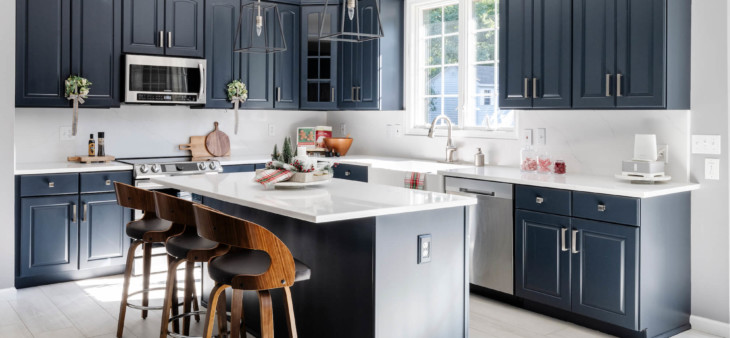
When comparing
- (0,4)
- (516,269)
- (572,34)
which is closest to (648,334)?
(516,269)

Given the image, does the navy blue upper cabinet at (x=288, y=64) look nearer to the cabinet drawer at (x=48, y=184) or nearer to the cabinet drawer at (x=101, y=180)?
the cabinet drawer at (x=101, y=180)

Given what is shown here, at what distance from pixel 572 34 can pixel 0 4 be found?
375 centimetres

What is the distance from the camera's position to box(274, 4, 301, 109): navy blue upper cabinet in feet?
20.1

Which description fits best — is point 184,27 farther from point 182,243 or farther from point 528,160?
point 528,160

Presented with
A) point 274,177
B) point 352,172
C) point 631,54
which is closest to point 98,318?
point 274,177

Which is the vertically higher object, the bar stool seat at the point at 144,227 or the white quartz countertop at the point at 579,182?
the white quartz countertop at the point at 579,182

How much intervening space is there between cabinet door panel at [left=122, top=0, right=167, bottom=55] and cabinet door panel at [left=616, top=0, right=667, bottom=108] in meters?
3.56

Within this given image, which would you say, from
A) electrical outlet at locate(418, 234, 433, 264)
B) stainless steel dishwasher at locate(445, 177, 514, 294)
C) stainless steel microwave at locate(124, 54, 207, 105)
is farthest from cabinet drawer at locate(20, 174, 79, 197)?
electrical outlet at locate(418, 234, 433, 264)

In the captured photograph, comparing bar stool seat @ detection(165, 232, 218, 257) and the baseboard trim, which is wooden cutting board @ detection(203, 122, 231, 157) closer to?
bar stool seat @ detection(165, 232, 218, 257)

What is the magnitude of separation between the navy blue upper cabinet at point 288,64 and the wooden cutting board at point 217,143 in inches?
22.9

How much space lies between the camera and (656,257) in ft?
12.0

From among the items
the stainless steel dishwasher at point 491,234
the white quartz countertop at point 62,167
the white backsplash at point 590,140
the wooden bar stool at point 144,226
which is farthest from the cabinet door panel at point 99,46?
the stainless steel dishwasher at point 491,234

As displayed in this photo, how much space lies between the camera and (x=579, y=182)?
3914 millimetres

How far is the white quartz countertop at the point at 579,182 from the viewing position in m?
3.57
